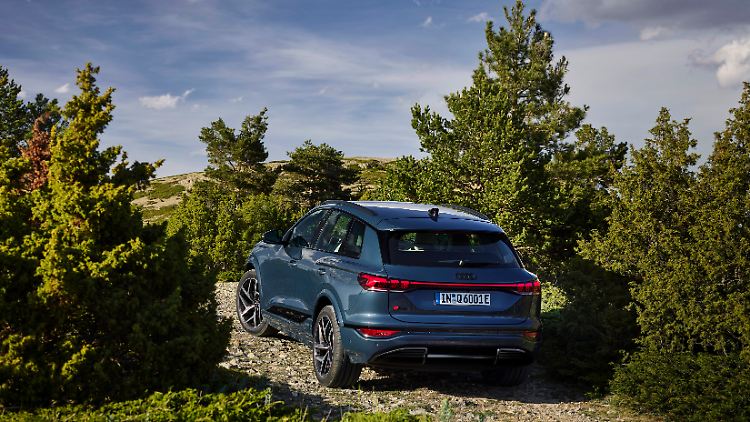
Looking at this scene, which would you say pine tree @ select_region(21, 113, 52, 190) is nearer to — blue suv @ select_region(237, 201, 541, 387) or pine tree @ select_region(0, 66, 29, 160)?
blue suv @ select_region(237, 201, 541, 387)

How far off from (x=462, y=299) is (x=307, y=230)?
2653 millimetres

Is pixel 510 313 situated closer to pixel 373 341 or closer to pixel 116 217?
pixel 373 341

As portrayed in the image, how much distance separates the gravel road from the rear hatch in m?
0.85

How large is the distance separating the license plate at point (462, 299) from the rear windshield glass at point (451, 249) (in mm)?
279

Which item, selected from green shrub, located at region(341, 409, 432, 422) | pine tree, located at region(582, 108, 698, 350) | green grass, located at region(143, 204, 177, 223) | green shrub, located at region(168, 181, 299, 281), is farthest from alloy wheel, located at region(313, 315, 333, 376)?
green grass, located at region(143, 204, 177, 223)

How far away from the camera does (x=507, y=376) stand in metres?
8.14

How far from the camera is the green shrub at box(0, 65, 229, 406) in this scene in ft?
18.0

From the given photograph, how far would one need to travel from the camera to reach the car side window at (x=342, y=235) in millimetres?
7430

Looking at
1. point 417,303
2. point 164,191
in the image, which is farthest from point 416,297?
point 164,191

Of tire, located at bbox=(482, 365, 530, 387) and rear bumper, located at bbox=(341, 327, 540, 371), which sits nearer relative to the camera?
rear bumper, located at bbox=(341, 327, 540, 371)

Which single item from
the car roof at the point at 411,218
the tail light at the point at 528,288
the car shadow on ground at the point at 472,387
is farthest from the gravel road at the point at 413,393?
the car roof at the point at 411,218

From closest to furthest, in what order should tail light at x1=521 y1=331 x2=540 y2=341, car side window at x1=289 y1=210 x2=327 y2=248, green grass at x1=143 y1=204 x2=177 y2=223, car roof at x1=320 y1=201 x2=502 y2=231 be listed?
tail light at x1=521 y1=331 x2=540 y2=341
car roof at x1=320 y1=201 x2=502 y2=231
car side window at x1=289 y1=210 x2=327 y2=248
green grass at x1=143 y1=204 x2=177 y2=223

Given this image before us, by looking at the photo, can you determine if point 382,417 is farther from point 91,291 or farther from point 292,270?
point 292,270

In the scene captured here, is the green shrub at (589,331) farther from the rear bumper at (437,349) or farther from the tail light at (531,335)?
the rear bumper at (437,349)
